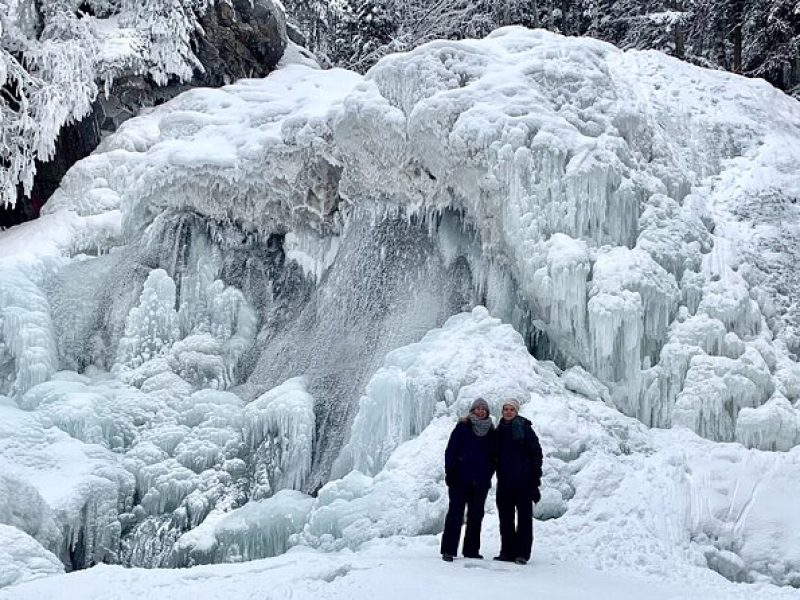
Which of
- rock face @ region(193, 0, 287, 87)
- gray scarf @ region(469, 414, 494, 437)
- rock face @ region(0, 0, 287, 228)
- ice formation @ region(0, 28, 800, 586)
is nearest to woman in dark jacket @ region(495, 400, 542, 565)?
gray scarf @ region(469, 414, 494, 437)

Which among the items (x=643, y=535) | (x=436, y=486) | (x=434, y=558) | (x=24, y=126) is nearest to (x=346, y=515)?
(x=436, y=486)

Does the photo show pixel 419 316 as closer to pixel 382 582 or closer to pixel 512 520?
pixel 512 520

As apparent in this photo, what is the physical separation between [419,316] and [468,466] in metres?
4.30

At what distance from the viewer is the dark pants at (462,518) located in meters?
6.95

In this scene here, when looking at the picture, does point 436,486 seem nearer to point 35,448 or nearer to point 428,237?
point 428,237

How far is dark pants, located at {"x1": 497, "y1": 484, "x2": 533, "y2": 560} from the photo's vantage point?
22.7 feet

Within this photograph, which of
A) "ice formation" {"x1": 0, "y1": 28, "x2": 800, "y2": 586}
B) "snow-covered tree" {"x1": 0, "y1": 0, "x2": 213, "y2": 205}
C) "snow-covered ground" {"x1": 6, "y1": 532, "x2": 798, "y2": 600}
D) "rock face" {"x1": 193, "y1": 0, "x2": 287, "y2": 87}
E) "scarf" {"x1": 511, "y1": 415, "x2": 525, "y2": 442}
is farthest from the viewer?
"rock face" {"x1": 193, "y1": 0, "x2": 287, "y2": 87}

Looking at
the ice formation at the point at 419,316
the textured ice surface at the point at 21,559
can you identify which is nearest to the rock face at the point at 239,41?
the ice formation at the point at 419,316

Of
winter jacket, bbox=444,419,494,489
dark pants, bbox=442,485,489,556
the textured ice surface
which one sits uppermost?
winter jacket, bbox=444,419,494,489

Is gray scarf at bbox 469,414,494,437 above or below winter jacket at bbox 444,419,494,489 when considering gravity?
above

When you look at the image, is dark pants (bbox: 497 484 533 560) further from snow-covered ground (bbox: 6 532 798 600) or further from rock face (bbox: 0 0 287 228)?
rock face (bbox: 0 0 287 228)

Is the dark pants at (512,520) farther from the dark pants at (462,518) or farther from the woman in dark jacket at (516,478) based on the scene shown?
the dark pants at (462,518)

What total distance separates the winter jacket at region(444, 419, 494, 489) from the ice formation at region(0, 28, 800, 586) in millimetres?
1276

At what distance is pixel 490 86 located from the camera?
10852mm
